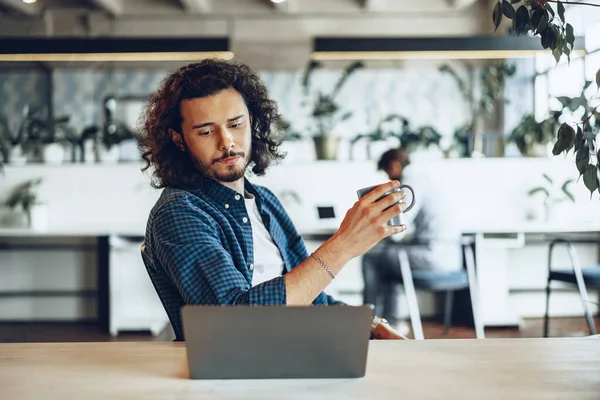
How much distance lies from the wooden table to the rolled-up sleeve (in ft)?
0.44

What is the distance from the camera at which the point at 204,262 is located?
4.60 feet

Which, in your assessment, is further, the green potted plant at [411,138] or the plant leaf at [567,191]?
the green potted plant at [411,138]

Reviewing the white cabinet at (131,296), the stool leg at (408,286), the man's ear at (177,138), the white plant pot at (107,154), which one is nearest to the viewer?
the man's ear at (177,138)

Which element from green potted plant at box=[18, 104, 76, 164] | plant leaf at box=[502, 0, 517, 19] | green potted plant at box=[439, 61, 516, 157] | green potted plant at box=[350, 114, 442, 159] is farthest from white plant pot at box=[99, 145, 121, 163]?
plant leaf at box=[502, 0, 517, 19]

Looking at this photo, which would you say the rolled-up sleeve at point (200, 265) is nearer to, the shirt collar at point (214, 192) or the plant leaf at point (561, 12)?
the shirt collar at point (214, 192)

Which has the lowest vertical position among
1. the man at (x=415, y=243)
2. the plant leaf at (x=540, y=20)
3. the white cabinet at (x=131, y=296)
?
the white cabinet at (x=131, y=296)

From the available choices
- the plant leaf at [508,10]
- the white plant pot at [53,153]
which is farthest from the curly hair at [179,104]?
the white plant pot at [53,153]

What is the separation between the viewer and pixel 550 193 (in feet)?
16.8

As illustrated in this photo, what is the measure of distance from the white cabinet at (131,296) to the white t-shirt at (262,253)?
3.08 metres

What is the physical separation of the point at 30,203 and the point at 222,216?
376 centimetres

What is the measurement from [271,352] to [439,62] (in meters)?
8.49

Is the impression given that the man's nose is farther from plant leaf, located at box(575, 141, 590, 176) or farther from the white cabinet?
the white cabinet

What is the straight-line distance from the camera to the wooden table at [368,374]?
0.97m

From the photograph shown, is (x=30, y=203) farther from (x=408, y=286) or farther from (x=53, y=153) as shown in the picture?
(x=408, y=286)
